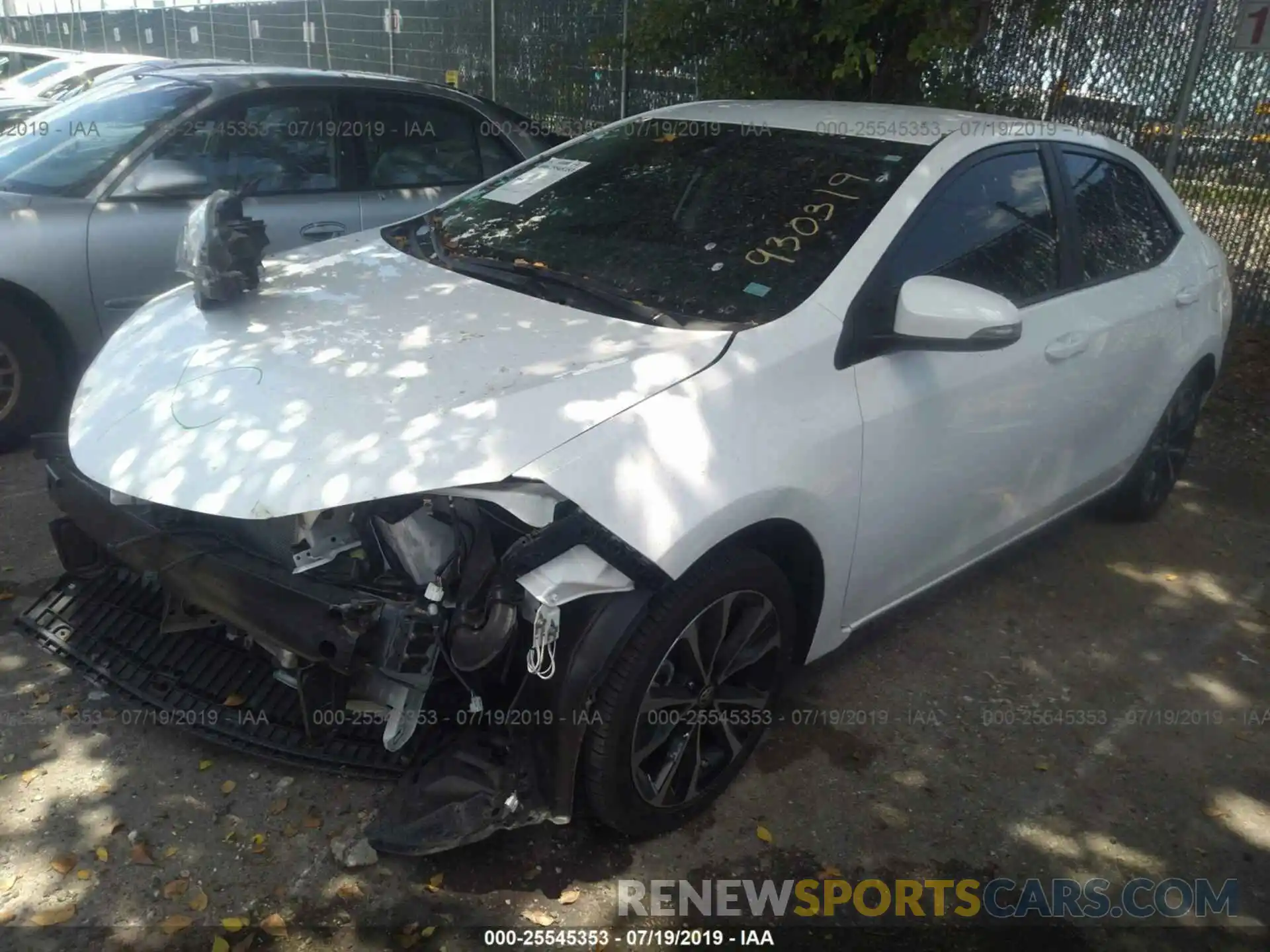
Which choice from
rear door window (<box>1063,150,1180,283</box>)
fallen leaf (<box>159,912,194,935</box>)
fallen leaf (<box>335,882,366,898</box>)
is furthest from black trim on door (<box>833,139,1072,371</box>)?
fallen leaf (<box>159,912,194,935</box>)

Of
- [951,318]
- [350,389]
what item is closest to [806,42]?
[951,318]

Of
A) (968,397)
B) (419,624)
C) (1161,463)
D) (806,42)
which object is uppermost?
(806,42)

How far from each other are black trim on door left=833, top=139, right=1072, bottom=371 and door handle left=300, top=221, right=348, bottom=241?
3.22 metres

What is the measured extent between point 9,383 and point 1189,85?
779 centimetres

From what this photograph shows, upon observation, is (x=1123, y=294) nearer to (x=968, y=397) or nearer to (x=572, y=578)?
(x=968, y=397)

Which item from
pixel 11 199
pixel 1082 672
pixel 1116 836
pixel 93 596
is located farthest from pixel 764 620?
pixel 11 199

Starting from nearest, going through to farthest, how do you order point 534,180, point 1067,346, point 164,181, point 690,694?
point 690,694, point 1067,346, point 534,180, point 164,181

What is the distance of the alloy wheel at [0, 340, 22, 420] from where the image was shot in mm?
4680

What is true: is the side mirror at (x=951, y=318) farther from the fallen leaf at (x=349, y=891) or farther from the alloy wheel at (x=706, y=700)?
the fallen leaf at (x=349, y=891)

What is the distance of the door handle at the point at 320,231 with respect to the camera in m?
5.27

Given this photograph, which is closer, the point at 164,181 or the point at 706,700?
the point at 706,700

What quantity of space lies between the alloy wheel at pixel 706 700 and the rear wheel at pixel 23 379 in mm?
3635

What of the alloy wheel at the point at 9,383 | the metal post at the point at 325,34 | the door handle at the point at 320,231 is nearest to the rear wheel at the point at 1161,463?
the door handle at the point at 320,231

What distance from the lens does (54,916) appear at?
2.48m
